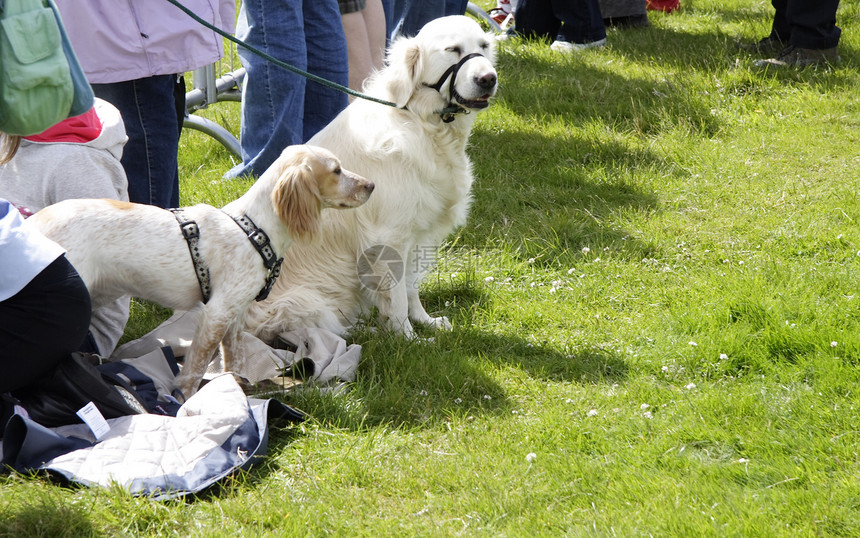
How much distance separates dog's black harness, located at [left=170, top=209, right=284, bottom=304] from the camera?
3090 mm

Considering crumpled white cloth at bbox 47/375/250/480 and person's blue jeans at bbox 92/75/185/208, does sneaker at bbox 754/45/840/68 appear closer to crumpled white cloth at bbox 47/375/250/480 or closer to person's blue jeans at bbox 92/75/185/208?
person's blue jeans at bbox 92/75/185/208

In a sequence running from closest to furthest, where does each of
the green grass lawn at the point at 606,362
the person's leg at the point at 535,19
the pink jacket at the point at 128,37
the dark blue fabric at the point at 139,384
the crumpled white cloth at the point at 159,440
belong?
the green grass lawn at the point at 606,362 → the crumpled white cloth at the point at 159,440 → the dark blue fabric at the point at 139,384 → the pink jacket at the point at 128,37 → the person's leg at the point at 535,19

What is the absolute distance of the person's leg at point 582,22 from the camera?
26.5ft

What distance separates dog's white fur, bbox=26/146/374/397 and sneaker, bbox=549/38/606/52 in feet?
16.6

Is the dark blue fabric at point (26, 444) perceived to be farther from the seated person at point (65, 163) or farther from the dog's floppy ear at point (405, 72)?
the dog's floppy ear at point (405, 72)

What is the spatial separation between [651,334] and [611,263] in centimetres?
79

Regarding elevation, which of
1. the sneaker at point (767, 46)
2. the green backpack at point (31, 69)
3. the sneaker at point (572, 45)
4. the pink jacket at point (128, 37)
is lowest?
the sneaker at point (572, 45)

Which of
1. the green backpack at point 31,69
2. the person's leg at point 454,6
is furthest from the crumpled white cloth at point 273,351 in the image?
the person's leg at point 454,6

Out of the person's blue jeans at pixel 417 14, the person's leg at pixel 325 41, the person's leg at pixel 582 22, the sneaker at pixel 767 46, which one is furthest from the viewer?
the person's leg at pixel 582 22

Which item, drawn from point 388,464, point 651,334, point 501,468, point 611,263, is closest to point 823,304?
point 651,334

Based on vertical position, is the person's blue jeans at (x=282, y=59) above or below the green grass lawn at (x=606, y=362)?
above

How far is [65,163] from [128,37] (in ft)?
2.38

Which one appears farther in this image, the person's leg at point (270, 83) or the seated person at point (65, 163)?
the person's leg at point (270, 83)

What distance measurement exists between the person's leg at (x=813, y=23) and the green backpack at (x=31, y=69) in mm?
6218
